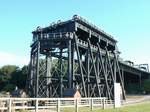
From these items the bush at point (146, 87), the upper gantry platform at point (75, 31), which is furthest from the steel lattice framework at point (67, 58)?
the bush at point (146, 87)

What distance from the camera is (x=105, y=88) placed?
6519 cm

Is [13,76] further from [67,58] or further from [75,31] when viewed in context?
[75,31]

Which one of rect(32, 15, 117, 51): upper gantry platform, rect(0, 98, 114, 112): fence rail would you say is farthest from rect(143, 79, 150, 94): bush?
rect(0, 98, 114, 112): fence rail

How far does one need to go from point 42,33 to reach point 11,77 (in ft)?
216

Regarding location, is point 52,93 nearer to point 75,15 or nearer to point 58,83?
point 58,83

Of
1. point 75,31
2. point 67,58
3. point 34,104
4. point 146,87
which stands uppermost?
point 75,31

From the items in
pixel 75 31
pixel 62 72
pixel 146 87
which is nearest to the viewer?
pixel 75 31

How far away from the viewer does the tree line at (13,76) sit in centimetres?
11956

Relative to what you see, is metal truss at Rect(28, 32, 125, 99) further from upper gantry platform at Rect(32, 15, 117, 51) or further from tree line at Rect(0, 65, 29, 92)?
tree line at Rect(0, 65, 29, 92)

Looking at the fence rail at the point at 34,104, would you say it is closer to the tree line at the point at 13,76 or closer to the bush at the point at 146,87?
the bush at the point at 146,87

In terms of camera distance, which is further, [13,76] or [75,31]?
[13,76]

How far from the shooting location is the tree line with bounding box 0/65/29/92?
11956cm

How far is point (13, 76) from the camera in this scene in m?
126

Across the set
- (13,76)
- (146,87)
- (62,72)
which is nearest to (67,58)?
(62,72)
